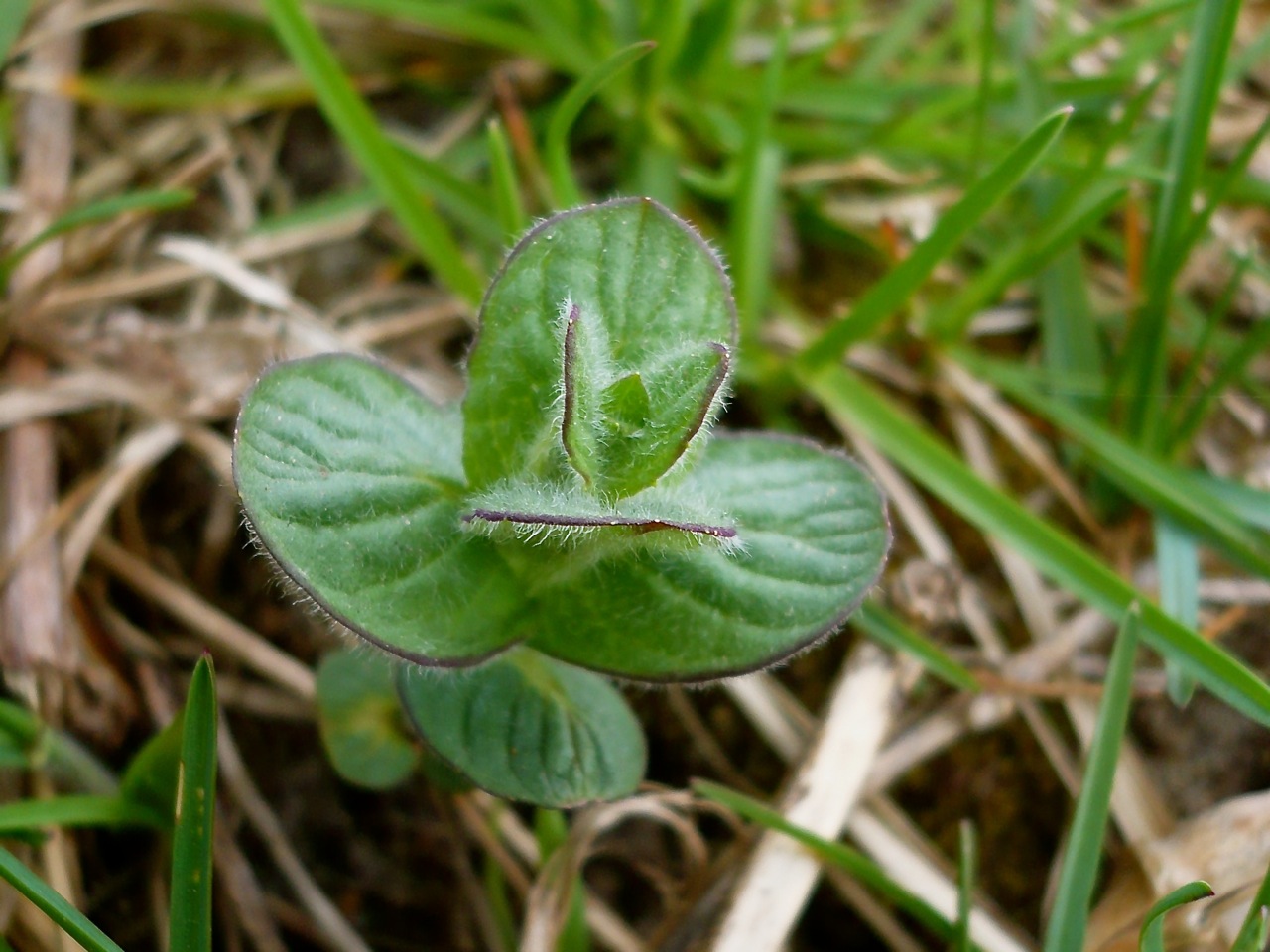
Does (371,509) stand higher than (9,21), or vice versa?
(9,21)

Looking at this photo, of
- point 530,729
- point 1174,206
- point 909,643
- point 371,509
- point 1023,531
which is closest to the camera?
point 371,509

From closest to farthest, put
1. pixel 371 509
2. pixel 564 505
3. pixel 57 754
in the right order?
pixel 564 505, pixel 371 509, pixel 57 754

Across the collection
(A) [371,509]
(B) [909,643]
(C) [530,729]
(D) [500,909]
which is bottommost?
(D) [500,909]

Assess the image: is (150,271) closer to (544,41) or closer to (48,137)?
(48,137)

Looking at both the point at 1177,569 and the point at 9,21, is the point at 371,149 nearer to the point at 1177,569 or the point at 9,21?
the point at 9,21

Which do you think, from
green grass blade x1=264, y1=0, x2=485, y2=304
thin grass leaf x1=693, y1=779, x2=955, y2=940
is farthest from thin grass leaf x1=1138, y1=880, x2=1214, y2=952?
green grass blade x1=264, y1=0, x2=485, y2=304

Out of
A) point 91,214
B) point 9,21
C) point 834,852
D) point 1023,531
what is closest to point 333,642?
point 91,214

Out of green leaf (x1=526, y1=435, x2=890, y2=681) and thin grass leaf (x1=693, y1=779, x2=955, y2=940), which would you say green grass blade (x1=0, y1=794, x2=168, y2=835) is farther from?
thin grass leaf (x1=693, y1=779, x2=955, y2=940)
